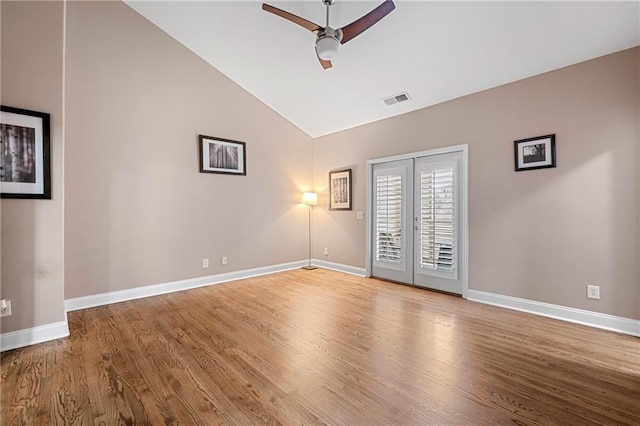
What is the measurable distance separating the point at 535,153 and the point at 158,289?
5129 mm

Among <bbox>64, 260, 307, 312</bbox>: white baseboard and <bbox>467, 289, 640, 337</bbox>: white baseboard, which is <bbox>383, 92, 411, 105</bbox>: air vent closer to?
<bbox>467, 289, 640, 337</bbox>: white baseboard

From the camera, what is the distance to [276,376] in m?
1.96

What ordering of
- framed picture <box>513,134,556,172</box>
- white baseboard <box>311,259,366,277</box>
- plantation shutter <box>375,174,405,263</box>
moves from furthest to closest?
1. white baseboard <box>311,259,366,277</box>
2. plantation shutter <box>375,174,405,263</box>
3. framed picture <box>513,134,556,172</box>

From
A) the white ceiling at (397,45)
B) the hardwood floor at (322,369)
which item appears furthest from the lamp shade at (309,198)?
the hardwood floor at (322,369)

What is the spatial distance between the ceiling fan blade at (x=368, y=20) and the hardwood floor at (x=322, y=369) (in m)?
2.84

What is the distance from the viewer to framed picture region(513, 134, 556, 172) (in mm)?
3037

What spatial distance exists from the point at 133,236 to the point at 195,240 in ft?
2.66

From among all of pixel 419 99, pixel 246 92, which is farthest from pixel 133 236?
pixel 419 99

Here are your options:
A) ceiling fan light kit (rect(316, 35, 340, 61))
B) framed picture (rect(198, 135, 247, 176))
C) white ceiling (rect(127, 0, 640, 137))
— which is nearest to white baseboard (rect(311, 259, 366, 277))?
framed picture (rect(198, 135, 247, 176))

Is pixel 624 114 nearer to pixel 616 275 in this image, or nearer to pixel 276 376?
pixel 616 275

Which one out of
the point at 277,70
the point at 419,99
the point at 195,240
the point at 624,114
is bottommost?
the point at 195,240

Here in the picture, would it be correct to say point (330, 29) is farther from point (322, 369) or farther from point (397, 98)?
point (322, 369)

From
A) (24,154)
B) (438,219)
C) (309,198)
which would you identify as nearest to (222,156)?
(309,198)

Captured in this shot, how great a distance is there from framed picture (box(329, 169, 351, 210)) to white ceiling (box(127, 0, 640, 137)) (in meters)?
1.05
